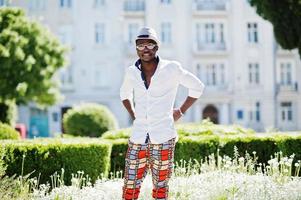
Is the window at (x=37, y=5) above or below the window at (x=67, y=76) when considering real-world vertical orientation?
above

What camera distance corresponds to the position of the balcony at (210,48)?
36438mm

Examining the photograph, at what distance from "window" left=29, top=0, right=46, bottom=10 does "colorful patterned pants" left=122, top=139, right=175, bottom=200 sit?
107 ft

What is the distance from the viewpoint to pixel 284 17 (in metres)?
16.5

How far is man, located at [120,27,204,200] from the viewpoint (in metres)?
5.45

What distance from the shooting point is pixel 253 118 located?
36.2 meters

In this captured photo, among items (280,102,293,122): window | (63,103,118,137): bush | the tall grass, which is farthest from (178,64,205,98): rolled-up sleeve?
(280,102,293,122): window

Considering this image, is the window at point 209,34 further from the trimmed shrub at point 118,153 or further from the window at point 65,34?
the trimmed shrub at point 118,153

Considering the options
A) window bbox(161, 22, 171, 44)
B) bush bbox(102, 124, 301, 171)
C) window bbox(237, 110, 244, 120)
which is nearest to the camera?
bush bbox(102, 124, 301, 171)

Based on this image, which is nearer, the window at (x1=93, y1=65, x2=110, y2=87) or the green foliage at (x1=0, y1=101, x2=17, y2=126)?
the green foliage at (x1=0, y1=101, x2=17, y2=126)

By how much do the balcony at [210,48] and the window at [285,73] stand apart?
4.13m

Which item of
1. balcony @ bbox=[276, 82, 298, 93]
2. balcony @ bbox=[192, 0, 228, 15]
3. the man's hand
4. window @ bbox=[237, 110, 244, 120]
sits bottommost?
window @ bbox=[237, 110, 244, 120]

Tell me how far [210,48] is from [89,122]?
16719 millimetres

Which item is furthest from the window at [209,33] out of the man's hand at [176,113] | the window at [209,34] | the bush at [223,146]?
the man's hand at [176,113]

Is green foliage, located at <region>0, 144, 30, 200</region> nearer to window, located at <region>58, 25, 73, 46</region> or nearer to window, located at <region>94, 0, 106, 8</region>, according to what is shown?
window, located at <region>58, 25, 73, 46</region>
